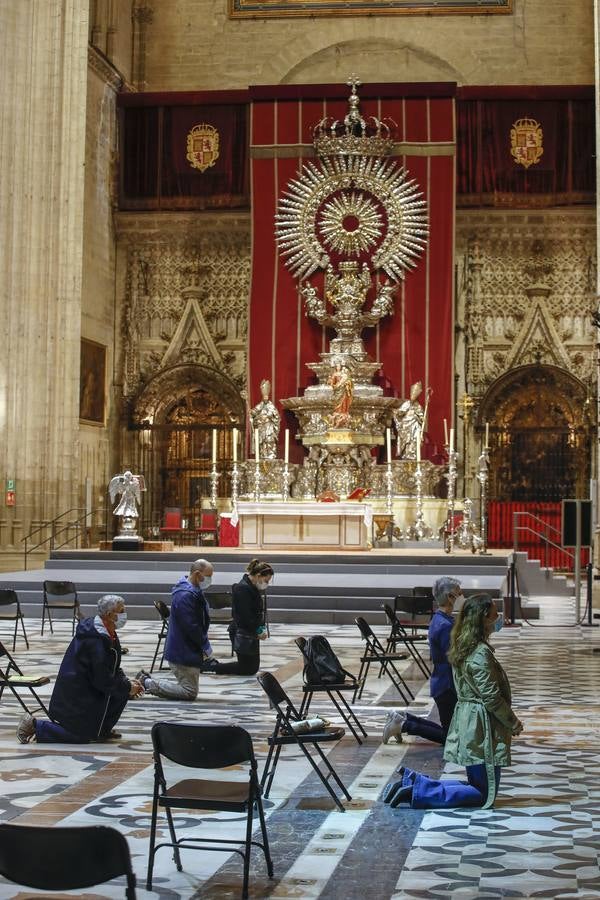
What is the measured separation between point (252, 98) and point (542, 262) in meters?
6.72

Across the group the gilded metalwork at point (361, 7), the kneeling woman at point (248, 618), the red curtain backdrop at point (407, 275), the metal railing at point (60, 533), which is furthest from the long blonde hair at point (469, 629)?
the gilded metalwork at point (361, 7)

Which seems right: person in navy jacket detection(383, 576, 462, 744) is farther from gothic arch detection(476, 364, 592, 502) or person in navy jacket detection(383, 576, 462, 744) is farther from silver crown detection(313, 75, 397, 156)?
silver crown detection(313, 75, 397, 156)

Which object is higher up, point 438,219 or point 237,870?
point 438,219

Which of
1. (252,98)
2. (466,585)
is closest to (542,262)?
(252,98)

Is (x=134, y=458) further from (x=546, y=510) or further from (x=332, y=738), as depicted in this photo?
(x=332, y=738)

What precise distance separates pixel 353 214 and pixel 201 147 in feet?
11.9

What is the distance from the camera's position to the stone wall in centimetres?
2814

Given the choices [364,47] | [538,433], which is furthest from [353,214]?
[538,433]

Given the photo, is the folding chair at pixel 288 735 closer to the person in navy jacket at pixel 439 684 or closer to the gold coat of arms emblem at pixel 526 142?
the person in navy jacket at pixel 439 684

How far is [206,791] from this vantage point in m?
5.57

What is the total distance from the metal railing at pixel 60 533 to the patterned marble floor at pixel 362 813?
11758mm

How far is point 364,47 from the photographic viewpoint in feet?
93.7

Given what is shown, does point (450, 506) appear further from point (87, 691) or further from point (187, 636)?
point (87, 691)

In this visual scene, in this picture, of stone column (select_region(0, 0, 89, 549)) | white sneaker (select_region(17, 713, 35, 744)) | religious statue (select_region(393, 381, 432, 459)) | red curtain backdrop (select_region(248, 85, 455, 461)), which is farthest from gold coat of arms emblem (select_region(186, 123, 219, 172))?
white sneaker (select_region(17, 713, 35, 744))
